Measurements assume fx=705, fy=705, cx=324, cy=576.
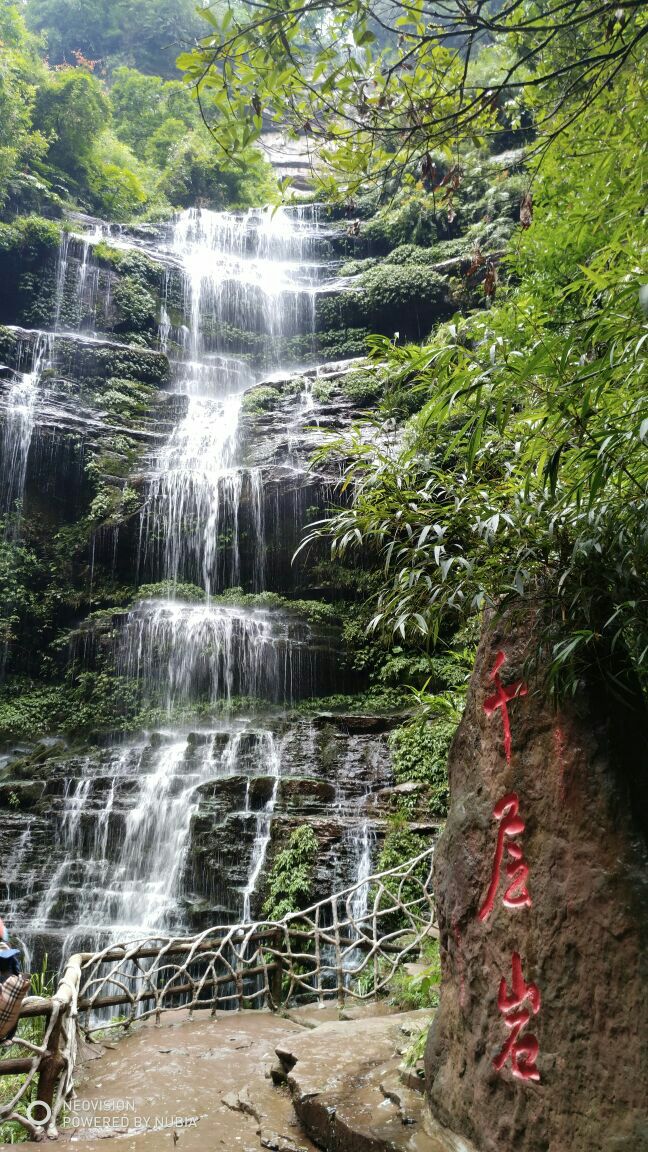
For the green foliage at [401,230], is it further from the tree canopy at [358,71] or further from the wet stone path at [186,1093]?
the wet stone path at [186,1093]

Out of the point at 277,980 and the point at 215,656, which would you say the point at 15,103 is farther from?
the point at 277,980

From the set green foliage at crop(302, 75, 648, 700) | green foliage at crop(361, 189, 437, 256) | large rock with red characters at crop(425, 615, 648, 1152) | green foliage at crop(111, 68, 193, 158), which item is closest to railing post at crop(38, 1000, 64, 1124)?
large rock with red characters at crop(425, 615, 648, 1152)

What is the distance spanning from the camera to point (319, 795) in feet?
25.7

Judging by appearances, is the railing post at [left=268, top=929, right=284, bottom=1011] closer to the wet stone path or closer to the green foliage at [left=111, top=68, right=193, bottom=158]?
the wet stone path

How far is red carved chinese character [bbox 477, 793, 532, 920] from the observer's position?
7.34 ft

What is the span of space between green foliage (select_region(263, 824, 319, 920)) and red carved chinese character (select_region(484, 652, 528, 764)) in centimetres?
487

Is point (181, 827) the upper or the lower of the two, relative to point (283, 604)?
lower

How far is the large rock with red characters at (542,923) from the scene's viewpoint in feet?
6.25

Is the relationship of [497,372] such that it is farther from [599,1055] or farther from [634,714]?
[599,1055]

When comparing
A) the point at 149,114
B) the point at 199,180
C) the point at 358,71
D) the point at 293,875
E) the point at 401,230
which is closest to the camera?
the point at 358,71

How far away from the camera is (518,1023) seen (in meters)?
2.13

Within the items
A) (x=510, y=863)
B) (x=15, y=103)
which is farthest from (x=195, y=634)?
(x=15, y=103)

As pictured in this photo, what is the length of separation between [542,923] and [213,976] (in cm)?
356

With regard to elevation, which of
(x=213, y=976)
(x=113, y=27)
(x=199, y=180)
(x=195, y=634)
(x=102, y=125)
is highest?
(x=113, y=27)
